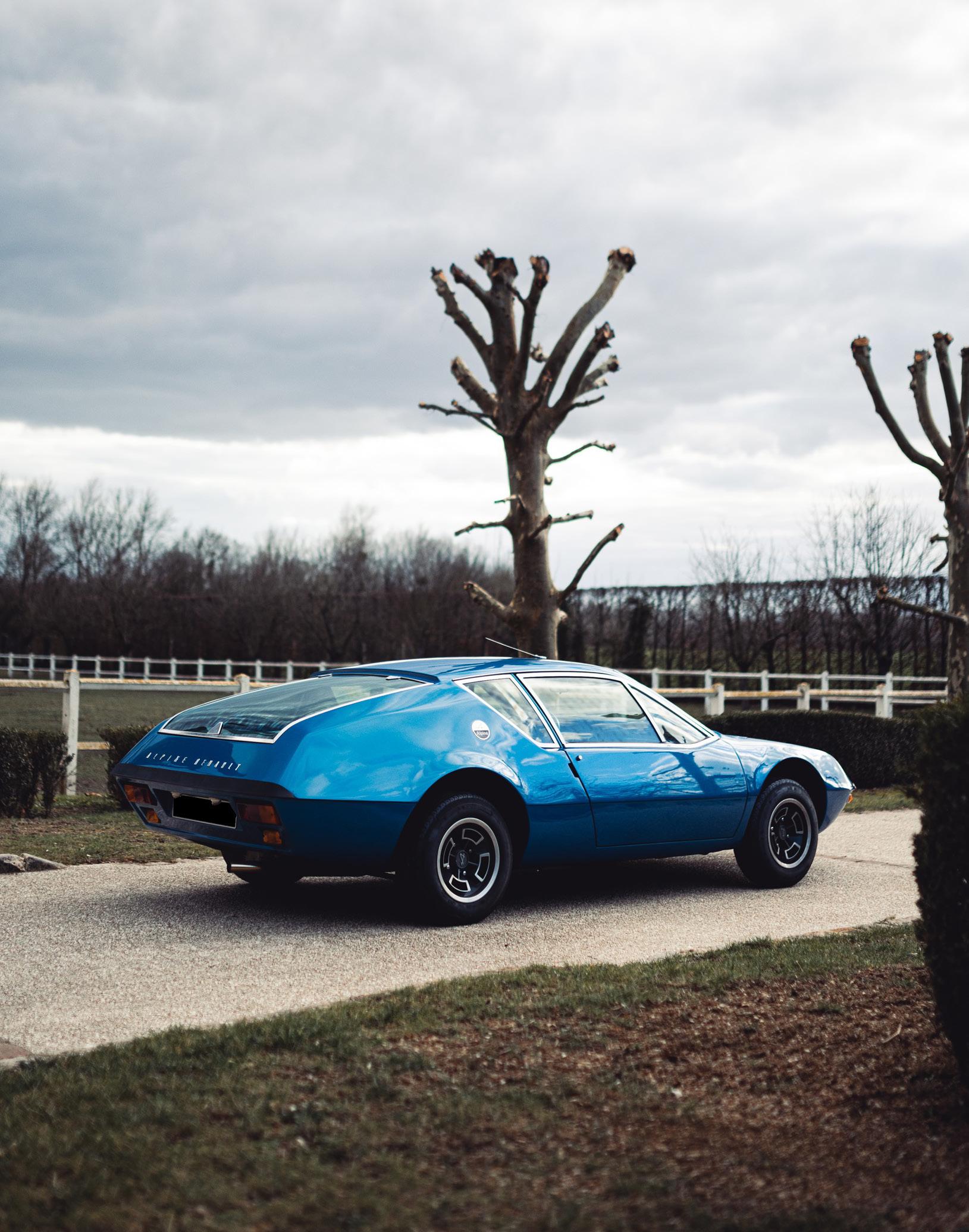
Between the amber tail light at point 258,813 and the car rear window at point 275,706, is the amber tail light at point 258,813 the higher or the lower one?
the lower one

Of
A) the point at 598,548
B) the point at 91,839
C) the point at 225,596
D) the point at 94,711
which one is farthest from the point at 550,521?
the point at 225,596

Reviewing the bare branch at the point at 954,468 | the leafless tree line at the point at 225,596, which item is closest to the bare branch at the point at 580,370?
the bare branch at the point at 954,468

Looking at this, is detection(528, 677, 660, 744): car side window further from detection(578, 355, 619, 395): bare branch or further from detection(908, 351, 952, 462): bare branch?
detection(908, 351, 952, 462): bare branch

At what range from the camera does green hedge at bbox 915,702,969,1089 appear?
368cm

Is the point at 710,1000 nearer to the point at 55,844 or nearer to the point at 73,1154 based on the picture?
the point at 73,1154

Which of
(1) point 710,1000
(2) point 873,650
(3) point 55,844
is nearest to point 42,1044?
(1) point 710,1000

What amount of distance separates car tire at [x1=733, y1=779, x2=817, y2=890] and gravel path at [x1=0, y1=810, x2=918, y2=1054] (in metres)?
0.13

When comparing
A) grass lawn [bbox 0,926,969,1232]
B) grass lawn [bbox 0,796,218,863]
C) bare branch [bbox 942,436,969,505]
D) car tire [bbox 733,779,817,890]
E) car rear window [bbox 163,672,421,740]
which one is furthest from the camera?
bare branch [bbox 942,436,969,505]

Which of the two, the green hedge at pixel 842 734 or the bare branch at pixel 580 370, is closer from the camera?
the bare branch at pixel 580 370

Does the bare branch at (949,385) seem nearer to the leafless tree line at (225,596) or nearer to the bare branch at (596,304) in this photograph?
the bare branch at (596,304)

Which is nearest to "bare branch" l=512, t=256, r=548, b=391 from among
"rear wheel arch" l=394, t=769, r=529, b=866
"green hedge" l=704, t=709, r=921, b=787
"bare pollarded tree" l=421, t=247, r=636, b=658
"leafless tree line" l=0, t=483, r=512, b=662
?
"bare pollarded tree" l=421, t=247, r=636, b=658

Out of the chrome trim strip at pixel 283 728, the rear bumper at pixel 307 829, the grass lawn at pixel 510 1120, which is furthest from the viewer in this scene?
the chrome trim strip at pixel 283 728

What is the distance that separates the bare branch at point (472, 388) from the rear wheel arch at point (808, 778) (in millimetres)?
5832

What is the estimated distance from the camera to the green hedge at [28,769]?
1036 centimetres
